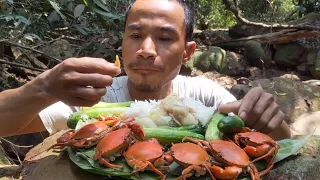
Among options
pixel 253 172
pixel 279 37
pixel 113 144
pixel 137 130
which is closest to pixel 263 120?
pixel 253 172

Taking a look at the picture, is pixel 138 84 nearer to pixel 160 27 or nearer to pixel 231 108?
pixel 160 27

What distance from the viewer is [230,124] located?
1.17 metres

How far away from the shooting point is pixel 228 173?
38.4 inches

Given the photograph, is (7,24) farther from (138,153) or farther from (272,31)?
(272,31)

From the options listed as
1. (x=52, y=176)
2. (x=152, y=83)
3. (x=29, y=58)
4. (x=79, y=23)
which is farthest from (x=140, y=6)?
(x=29, y=58)

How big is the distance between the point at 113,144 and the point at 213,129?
1.22ft

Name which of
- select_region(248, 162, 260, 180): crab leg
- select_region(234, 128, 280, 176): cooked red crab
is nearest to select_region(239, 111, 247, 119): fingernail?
select_region(234, 128, 280, 176): cooked red crab

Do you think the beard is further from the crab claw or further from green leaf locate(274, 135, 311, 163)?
green leaf locate(274, 135, 311, 163)

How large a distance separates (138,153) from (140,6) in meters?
0.94

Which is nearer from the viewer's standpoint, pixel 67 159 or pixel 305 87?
pixel 67 159

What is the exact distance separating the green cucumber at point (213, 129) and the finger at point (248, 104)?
0.08 meters

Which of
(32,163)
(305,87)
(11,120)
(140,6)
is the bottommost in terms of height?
(305,87)

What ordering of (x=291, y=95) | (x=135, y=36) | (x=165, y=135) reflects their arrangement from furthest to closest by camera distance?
(x=291, y=95), (x=135, y=36), (x=165, y=135)

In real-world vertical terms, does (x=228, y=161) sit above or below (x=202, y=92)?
above
